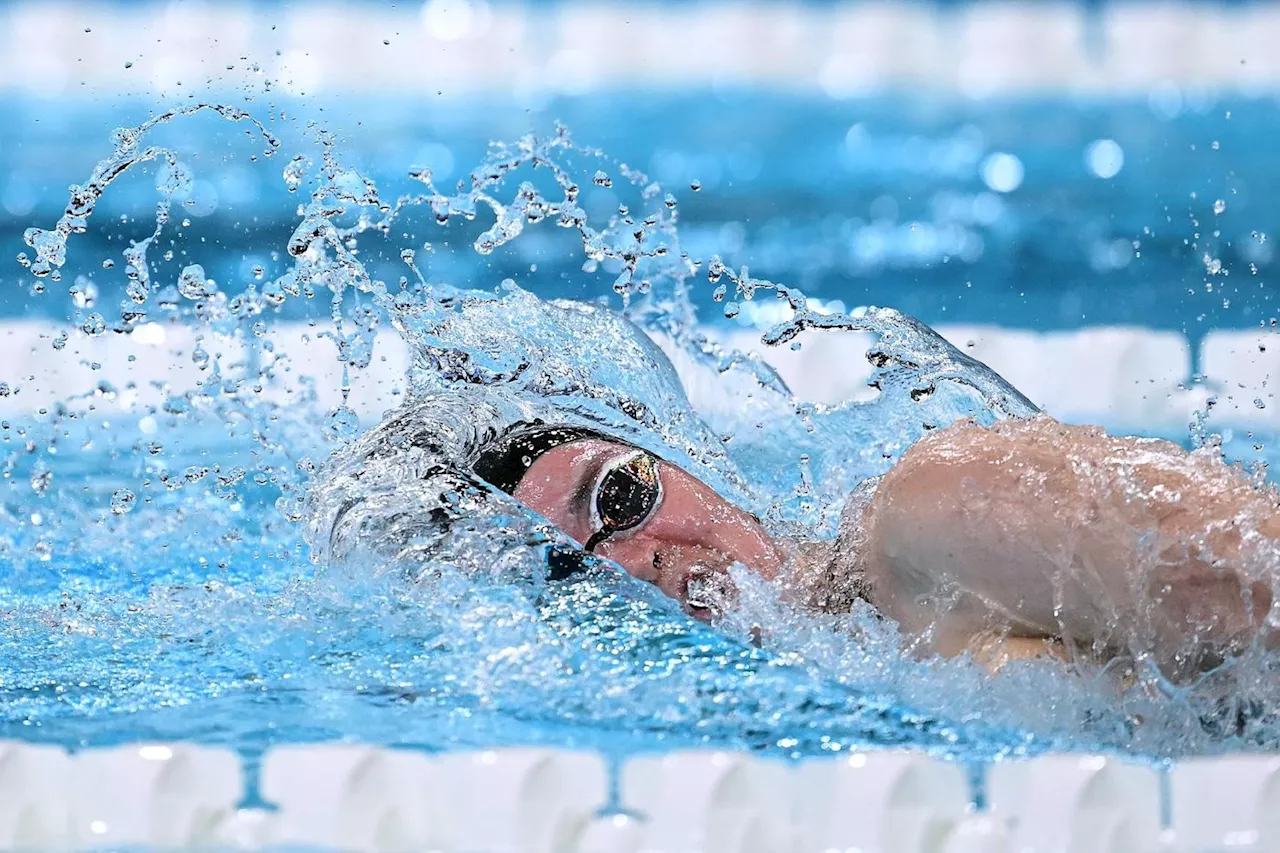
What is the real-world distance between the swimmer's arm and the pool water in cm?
4

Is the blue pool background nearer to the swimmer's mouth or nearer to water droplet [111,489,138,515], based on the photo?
water droplet [111,489,138,515]

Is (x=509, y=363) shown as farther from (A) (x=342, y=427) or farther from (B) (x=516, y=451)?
(A) (x=342, y=427)

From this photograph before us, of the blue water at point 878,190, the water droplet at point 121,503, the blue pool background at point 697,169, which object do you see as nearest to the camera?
the water droplet at point 121,503

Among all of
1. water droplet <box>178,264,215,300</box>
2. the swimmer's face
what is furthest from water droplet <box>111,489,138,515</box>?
the swimmer's face

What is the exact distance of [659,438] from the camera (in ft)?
6.17

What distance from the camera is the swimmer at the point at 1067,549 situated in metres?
1.03

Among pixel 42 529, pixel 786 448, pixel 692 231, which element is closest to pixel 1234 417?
pixel 786 448

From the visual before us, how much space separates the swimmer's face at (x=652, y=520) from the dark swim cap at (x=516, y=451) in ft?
0.11

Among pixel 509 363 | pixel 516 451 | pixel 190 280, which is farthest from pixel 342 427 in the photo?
pixel 516 451

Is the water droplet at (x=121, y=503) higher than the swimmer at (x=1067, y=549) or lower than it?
higher

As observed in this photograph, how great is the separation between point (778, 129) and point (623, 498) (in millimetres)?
2243

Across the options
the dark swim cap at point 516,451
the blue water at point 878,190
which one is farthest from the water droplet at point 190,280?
the blue water at point 878,190

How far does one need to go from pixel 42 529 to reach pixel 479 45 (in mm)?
1973

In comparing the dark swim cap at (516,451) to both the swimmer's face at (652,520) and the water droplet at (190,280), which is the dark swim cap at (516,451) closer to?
the swimmer's face at (652,520)
